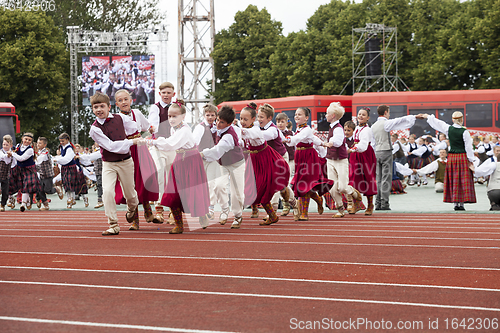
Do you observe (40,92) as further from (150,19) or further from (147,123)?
(147,123)

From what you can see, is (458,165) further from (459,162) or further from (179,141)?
(179,141)

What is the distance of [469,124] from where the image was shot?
90.9ft

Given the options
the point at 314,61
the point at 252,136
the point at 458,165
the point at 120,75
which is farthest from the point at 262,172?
the point at 314,61

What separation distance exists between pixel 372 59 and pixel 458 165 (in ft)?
83.9

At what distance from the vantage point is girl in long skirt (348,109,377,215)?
39.8ft

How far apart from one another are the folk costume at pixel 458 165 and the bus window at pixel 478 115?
1591 cm

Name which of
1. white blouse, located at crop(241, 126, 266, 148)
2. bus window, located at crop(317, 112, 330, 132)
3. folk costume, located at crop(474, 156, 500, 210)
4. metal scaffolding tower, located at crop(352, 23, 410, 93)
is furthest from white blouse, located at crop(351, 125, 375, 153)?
metal scaffolding tower, located at crop(352, 23, 410, 93)

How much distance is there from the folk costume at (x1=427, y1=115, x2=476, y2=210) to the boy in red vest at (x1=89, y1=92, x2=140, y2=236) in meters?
6.31

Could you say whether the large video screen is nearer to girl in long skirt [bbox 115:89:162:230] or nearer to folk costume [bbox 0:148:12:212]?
folk costume [bbox 0:148:12:212]

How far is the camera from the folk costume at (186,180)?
8.72 metres

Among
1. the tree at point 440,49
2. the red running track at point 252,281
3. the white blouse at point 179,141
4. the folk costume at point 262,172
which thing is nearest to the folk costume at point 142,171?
the red running track at point 252,281

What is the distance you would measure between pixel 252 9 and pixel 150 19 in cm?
954

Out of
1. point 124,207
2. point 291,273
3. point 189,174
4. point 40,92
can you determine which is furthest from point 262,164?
point 40,92

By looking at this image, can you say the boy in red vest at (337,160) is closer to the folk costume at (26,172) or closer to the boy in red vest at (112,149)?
the boy in red vest at (112,149)
